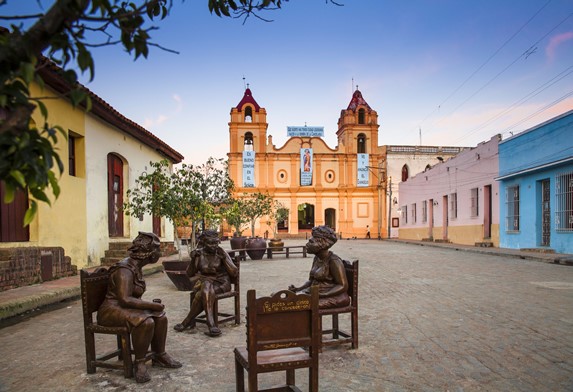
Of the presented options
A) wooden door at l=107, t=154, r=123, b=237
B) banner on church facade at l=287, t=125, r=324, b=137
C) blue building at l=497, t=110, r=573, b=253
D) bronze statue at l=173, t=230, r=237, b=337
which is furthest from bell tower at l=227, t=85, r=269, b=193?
bronze statue at l=173, t=230, r=237, b=337

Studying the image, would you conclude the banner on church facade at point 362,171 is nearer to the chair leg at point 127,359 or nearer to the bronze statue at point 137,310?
the bronze statue at point 137,310

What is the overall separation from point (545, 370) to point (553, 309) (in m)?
3.16

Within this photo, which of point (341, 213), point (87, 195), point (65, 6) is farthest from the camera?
point (341, 213)

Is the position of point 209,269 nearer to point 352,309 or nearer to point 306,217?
point 352,309

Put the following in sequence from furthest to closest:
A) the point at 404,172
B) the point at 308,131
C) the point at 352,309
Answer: the point at 404,172, the point at 308,131, the point at 352,309

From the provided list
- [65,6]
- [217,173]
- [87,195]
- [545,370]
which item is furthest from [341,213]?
[65,6]

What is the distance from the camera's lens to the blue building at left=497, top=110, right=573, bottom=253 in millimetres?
16016

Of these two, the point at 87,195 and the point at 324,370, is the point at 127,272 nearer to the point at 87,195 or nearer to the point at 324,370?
the point at 324,370

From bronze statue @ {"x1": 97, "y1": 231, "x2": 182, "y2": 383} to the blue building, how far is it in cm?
1586

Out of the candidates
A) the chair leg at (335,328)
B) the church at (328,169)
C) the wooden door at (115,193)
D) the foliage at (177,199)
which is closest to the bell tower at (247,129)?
the church at (328,169)

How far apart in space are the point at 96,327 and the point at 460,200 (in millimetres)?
25054

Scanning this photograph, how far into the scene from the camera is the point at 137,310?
156 inches

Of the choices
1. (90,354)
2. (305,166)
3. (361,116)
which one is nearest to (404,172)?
(361,116)

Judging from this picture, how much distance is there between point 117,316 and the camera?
390 cm
